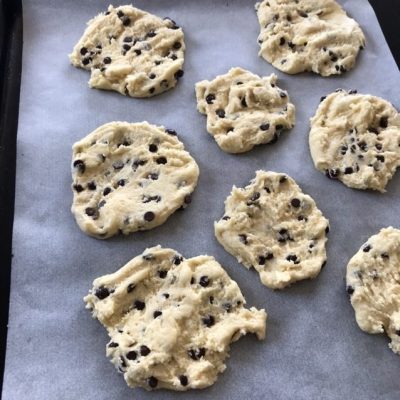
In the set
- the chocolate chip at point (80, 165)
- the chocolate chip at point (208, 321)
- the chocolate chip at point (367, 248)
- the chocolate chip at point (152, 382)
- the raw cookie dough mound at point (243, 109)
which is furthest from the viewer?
the raw cookie dough mound at point (243, 109)

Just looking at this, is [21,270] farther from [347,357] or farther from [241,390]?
[347,357]

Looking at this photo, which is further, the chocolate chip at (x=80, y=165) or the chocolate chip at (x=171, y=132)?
the chocolate chip at (x=171, y=132)

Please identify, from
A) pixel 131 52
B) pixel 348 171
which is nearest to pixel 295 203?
pixel 348 171

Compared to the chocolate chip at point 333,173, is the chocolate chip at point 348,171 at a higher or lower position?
higher

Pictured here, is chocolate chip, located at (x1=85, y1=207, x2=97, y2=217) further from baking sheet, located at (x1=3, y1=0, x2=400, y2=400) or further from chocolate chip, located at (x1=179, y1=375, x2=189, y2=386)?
chocolate chip, located at (x1=179, y1=375, x2=189, y2=386)

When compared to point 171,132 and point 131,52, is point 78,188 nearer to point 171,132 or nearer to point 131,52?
point 171,132

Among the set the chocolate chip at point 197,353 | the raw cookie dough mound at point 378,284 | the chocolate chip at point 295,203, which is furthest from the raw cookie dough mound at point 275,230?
the chocolate chip at point 197,353

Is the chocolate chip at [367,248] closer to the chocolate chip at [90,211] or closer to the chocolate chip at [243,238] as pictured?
the chocolate chip at [243,238]
